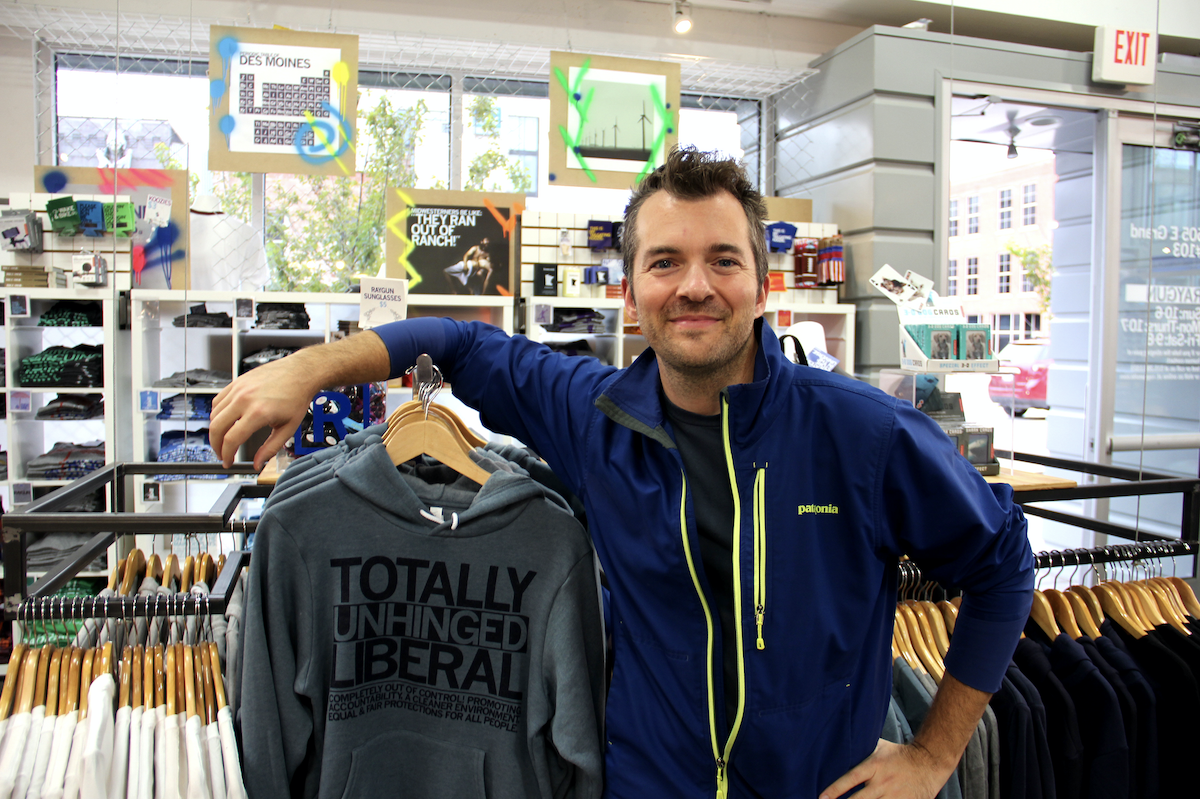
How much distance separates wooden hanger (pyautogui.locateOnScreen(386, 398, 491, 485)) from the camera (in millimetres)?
1253

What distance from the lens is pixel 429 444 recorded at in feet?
4.12

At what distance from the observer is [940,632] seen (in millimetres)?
1632

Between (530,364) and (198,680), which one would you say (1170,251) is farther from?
(198,680)

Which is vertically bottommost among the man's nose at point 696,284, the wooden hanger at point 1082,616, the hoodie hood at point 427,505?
the wooden hanger at point 1082,616

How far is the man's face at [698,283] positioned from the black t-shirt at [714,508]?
0.33ft

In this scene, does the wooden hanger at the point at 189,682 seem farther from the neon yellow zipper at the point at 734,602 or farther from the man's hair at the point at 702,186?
the man's hair at the point at 702,186

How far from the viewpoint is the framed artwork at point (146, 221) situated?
12.3 feet

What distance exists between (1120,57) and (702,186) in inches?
176

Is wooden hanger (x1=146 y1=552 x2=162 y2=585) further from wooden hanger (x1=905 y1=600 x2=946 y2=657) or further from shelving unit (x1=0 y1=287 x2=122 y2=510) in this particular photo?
shelving unit (x1=0 y1=287 x2=122 y2=510)

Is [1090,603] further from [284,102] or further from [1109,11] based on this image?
[1109,11]

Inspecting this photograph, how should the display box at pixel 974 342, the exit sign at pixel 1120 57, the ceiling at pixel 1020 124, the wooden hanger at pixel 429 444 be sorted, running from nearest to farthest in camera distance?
the wooden hanger at pixel 429 444, the display box at pixel 974 342, the exit sign at pixel 1120 57, the ceiling at pixel 1020 124

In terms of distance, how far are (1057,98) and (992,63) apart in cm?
43

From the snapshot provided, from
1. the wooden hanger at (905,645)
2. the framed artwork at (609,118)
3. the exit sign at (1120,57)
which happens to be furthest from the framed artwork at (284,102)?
the exit sign at (1120,57)

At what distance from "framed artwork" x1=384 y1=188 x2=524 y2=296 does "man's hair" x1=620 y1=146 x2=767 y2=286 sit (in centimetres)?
281
